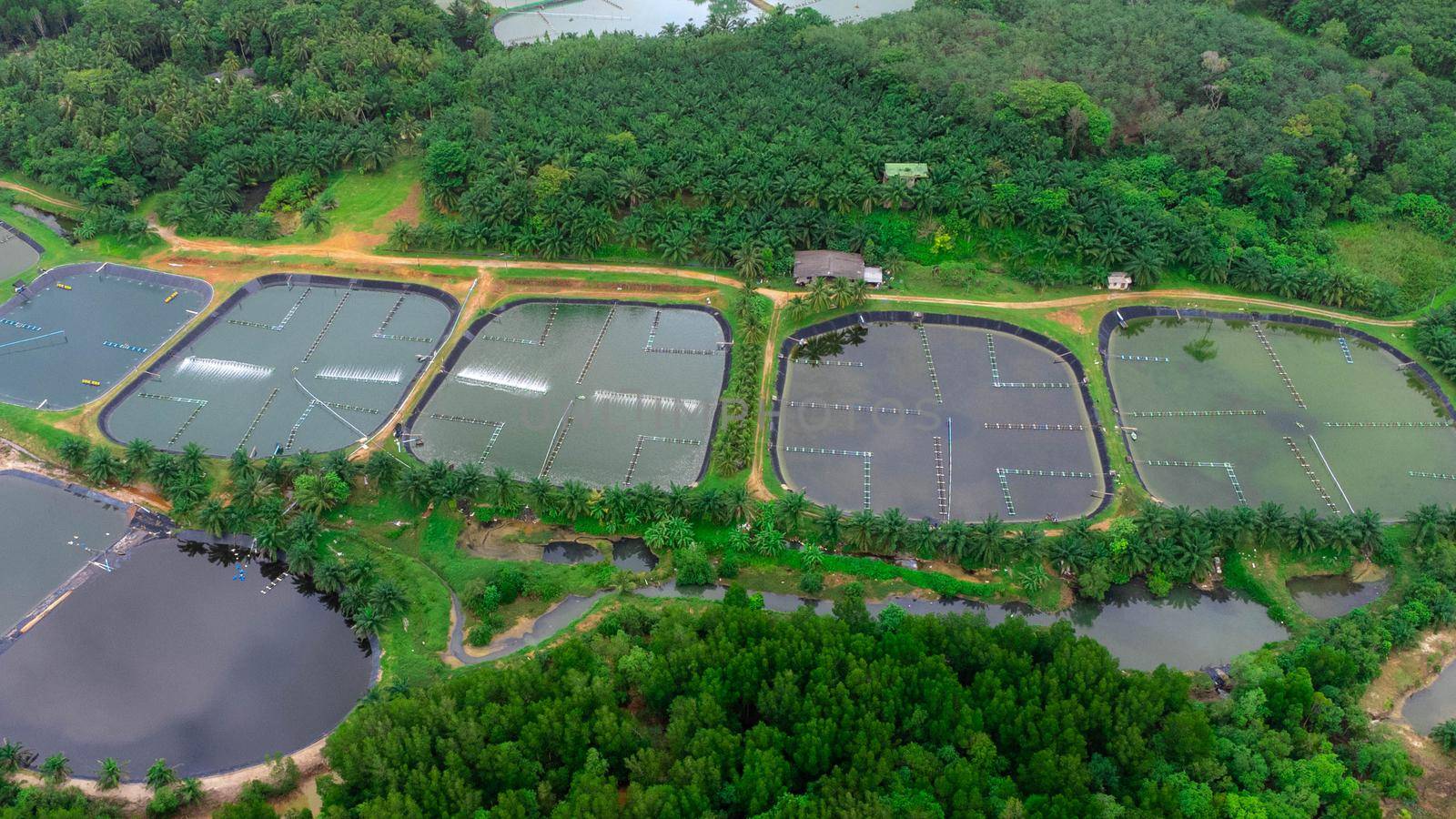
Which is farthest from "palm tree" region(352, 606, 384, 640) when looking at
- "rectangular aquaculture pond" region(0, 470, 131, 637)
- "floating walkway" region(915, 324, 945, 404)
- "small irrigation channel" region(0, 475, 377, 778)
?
"floating walkway" region(915, 324, 945, 404)

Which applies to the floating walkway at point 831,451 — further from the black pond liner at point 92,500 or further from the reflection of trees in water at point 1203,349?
the black pond liner at point 92,500

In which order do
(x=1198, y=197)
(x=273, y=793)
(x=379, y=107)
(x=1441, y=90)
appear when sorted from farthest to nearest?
(x=379, y=107)
(x=1441, y=90)
(x=1198, y=197)
(x=273, y=793)

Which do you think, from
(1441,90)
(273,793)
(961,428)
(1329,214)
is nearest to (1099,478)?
(961,428)

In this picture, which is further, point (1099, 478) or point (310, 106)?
point (310, 106)

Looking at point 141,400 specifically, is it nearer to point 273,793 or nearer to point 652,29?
point 273,793

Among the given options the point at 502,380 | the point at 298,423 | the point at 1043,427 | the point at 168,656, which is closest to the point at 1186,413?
the point at 1043,427

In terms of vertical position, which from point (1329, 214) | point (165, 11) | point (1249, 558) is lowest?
point (1249, 558)
